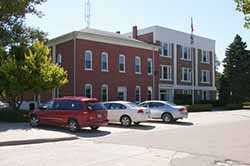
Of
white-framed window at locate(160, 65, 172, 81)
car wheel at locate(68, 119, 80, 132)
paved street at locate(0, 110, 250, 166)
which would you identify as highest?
white-framed window at locate(160, 65, 172, 81)

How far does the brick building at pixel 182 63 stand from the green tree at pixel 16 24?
17.7 metres

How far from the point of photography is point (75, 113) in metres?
19.3

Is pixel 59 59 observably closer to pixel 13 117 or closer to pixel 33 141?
pixel 13 117

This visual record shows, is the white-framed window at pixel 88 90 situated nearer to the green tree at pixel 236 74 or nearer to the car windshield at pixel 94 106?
the car windshield at pixel 94 106

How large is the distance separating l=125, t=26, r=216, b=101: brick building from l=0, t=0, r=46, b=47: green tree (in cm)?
1770

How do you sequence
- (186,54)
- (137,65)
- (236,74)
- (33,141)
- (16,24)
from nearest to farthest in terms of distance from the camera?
(33,141) → (16,24) → (137,65) → (186,54) → (236,74)

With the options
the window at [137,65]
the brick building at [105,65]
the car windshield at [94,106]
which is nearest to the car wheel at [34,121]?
the car windshield at [94,106]

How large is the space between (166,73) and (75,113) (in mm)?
31223

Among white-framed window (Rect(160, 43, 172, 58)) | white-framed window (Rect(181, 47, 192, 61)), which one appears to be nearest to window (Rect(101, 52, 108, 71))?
white-framed window (Rect(160, 43, 172, 58))

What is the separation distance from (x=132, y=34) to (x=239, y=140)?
122 ft

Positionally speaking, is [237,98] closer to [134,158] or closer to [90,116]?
[90,116]

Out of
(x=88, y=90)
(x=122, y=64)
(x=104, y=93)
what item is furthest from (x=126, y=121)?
(x=122, y=64)

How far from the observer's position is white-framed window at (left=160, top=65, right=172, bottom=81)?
48594 millimetres

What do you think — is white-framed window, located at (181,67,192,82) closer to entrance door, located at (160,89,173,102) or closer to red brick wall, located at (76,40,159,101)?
entrance door, located at (160,89,173,102)
